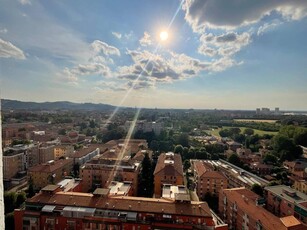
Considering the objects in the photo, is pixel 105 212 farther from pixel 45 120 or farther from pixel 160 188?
pixel 45 120

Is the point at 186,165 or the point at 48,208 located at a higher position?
the point at 48,208

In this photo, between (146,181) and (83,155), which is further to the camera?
(83,155)

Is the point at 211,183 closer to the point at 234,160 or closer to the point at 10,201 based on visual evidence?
the point at 234,160

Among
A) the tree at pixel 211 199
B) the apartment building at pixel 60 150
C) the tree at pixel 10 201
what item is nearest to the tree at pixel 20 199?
the tree at pixel 10 201

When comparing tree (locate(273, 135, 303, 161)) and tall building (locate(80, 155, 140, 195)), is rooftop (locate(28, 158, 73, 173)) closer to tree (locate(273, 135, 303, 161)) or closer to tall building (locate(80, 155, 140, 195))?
tall building (locate(80, 155, 140, 195))

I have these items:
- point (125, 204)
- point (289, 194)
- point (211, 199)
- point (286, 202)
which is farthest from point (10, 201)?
point (289, 194)

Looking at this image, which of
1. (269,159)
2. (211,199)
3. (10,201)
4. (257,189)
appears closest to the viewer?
(10,201)
